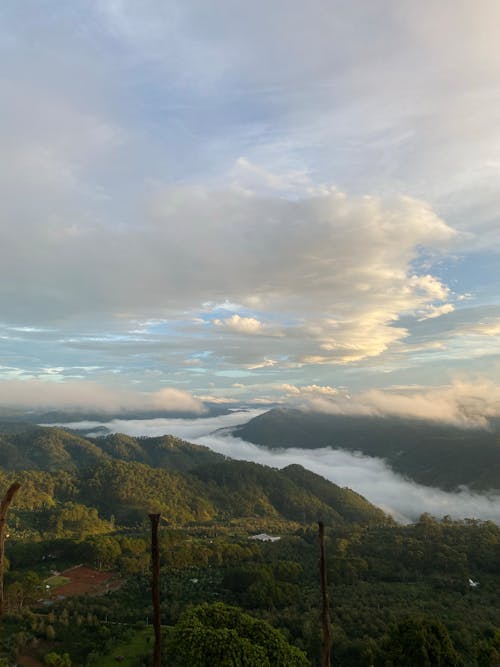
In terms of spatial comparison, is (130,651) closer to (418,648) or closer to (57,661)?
(57,661)

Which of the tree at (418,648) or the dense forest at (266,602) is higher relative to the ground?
the tree at (418,648)

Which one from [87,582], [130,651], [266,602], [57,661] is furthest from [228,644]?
[87,582]

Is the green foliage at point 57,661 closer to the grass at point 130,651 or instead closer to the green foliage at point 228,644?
the grass at point 130,651

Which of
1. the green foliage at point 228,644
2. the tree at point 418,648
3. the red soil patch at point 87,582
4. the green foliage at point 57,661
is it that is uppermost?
the green foliage at point 228,644

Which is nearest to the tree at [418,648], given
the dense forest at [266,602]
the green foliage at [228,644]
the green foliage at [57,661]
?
the dense forest at [266,602]

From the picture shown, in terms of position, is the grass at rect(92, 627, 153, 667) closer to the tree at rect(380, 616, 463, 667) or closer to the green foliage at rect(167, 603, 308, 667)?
the green foliage at rect(167, 603, 308, 667)

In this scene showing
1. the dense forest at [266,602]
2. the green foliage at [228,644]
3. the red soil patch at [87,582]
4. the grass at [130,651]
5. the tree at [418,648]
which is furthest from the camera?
the red soil patch at [87,582]

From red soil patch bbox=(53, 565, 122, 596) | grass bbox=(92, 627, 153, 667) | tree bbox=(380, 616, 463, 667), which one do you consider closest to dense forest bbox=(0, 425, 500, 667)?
tree bbox=(380, 616, 463, 667)
